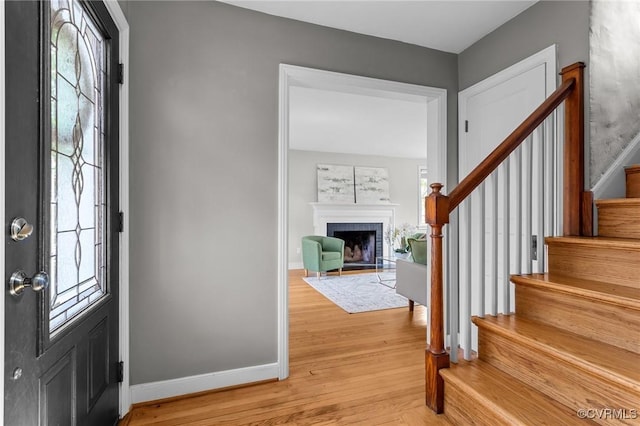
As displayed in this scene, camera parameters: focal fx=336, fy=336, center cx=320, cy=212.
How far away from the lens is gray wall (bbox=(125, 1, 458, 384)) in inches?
77.7

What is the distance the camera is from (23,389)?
94 centimetres

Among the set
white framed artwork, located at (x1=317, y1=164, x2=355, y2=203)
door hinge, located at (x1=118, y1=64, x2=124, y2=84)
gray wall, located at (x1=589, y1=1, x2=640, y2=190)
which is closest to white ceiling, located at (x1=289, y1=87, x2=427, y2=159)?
white framed artwork, located at (x1=317, y1=164, x2=355, y2=203)

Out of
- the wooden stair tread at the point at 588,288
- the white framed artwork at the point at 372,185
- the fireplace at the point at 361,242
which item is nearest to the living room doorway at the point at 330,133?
the white framed artwork at the point at 372,185

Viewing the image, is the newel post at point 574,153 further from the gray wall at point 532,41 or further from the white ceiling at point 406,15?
the white ceiling at point 406,15

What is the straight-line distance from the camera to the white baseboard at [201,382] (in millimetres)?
1973

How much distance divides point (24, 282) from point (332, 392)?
5.66 ft

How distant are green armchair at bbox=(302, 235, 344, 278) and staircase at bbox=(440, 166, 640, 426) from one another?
410cm

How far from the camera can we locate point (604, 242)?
63.2 inches

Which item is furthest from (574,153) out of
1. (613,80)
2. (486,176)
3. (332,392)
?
(332,392)

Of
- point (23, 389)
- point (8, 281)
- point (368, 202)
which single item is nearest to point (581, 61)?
point (8, 281)

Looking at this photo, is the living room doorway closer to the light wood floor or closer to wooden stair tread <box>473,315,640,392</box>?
the light wood floor

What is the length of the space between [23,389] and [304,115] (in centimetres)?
409

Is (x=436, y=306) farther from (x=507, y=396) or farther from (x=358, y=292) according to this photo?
(x=358, y=292)

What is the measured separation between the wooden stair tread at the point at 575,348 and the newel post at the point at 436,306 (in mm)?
222
